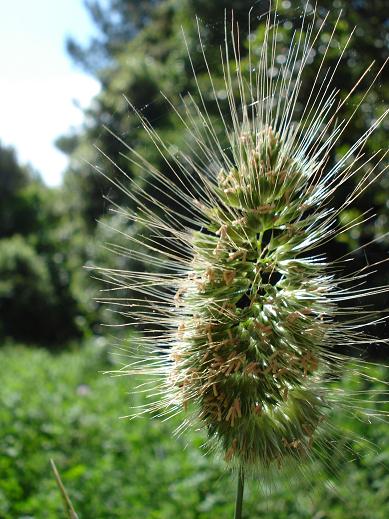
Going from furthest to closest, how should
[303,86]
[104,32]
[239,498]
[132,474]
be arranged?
1. [104,32]
2. [132,474]
3. [303,86]
4. [239,498]

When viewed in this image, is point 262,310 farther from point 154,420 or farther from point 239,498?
point 154,420

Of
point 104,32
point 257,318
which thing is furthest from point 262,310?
point 104,32

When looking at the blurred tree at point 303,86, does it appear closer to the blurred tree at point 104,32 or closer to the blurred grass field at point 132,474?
the blurred grass field at point 132,474

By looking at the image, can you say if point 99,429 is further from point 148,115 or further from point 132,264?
point 148,115

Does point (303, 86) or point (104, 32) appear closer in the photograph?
point (303, 86)

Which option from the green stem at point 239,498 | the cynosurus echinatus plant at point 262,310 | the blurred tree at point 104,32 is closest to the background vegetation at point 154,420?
the cynosurus echinatus plant at point 262,310

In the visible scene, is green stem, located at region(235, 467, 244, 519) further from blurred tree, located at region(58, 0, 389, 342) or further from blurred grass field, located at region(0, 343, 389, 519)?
blurred grass field, located at region(0, 343, 389, 519)

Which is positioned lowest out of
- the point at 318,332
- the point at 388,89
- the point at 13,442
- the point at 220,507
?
the point at 220,507

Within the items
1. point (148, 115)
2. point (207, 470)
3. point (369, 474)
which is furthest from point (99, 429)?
point (148, 115)

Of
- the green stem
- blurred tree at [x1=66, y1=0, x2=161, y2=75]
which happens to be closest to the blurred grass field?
the green stem
